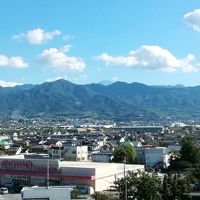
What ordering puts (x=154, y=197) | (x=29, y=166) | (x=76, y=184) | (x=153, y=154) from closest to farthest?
(x=154, y=197) < (x=76, y=184) < (x=29, y=166) < (x=153, y=154)

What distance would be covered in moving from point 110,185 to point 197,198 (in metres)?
16.9

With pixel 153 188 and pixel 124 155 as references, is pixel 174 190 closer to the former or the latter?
pixel 153 188

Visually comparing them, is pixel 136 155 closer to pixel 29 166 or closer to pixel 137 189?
pixel 29 166

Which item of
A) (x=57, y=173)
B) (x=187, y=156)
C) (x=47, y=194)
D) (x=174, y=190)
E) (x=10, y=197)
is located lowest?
(x=10, y=197)

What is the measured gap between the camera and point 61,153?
4812cm

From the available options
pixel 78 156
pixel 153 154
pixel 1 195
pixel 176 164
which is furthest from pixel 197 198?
pixel 78 156

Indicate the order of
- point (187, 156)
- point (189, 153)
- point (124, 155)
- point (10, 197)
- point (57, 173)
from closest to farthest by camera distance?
1. point (10, 197)
2. point (57, 173)
3. point (187, 156)
4. point (189, 153)
5. point (124, 155)

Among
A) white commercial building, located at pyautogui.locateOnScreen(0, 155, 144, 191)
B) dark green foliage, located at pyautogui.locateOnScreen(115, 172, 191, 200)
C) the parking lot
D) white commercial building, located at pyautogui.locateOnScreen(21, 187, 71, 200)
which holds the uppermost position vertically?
white commercial building, located at pyautogui.locateOnScreen(21, 187, 71, 200)

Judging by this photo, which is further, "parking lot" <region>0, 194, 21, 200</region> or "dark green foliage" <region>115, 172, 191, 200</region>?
"parking lot" <region>0, 194, 21, 200</region>

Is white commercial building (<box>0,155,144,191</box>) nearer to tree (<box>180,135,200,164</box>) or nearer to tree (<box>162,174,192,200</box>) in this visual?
tree (<box>180,135,200,164</box>)

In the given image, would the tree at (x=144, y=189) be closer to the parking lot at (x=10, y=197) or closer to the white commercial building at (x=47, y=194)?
the white commercial building at (x=47, y=194)

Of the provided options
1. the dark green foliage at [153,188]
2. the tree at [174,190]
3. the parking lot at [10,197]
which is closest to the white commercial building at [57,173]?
the parking lot at [10,197]

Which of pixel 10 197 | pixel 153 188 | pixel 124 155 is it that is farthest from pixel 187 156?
pixel 153 188

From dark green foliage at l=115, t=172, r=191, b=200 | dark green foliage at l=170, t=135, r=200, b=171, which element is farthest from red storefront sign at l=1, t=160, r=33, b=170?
dark green foliage at l=115, t=172, r=191, b=200
